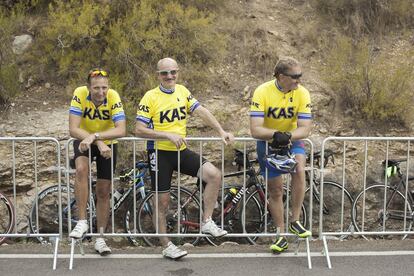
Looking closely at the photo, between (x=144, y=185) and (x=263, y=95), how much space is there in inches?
97.0

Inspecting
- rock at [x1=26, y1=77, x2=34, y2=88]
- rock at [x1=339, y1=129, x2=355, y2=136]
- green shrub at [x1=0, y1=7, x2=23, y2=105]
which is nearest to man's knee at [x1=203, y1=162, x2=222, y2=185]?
rock at [x1=339, y1=129, x2=355, y2=136]

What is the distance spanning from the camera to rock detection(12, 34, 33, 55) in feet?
35.1

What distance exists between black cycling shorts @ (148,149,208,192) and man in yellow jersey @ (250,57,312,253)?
740 mm

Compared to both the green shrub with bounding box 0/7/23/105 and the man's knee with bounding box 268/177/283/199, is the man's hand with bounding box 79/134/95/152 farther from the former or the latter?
the green shrub with bounding box 0/7/23/105

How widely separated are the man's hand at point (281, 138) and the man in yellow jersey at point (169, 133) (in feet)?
1.61

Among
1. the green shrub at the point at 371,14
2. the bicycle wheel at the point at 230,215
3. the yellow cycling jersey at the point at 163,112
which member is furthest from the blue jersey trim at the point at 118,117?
the green shrub at the point at 371,14

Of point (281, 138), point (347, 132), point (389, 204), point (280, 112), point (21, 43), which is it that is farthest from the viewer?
point (21, 43)

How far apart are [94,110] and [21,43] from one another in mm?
5410

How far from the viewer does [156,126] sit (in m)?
6.02

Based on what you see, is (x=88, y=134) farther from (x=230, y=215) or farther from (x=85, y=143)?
(x=230, y=215)

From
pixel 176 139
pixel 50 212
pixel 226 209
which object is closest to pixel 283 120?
pixel 176 139

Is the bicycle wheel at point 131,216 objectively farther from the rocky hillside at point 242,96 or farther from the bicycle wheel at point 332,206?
the bicycle wheel at point 332,206

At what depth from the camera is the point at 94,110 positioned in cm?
616

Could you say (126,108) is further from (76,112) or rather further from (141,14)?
(76,112)
